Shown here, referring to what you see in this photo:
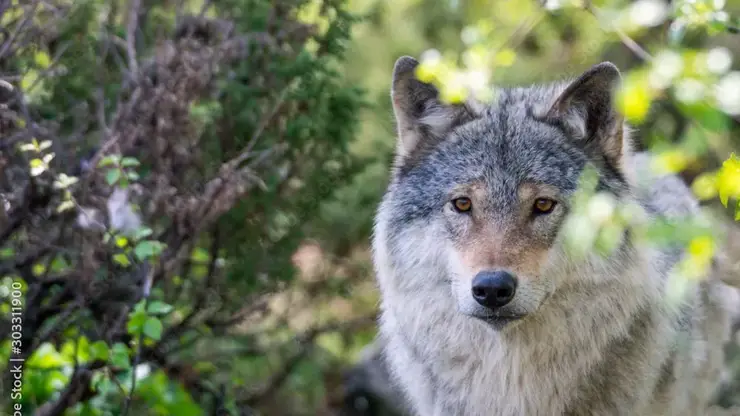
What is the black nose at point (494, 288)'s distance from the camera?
347 centimetres

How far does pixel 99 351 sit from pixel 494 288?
197 centimetres

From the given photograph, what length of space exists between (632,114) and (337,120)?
160 inches

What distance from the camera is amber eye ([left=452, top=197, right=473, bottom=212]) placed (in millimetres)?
3846

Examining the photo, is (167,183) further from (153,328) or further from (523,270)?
(523,270)

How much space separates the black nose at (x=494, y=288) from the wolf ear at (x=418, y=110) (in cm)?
104

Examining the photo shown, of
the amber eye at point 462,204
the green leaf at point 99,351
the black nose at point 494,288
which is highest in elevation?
the amber eye at point 462,204

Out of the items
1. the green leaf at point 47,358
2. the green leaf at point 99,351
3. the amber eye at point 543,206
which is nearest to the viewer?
the amber eye at point 543,206

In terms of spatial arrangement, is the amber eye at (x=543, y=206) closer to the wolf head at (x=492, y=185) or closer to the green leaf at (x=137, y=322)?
the wolf head at (x=492, y=185)

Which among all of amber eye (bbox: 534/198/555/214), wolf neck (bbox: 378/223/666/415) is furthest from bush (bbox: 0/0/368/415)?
amber eye (bbox: 534/198/555/214)

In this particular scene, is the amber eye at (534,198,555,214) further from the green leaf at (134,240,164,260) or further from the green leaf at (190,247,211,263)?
the green leaf at (190,247,211,263)

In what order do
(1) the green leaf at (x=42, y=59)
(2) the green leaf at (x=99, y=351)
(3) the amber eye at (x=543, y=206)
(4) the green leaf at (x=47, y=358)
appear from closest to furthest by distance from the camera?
(3) the amber eye at (x=543, y=206) < (2) the green leaf at (x=99, y=351) < (4) the green leaf at (x=47, y=358) < (1) the green leaf at (x=42, y=59)

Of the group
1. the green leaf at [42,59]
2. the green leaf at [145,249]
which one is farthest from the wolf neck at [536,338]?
the green leaf at [42,59]

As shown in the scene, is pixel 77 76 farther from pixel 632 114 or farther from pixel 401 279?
pixel 632 114

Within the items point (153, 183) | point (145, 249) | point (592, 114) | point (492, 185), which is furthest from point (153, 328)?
point (592, 114)
